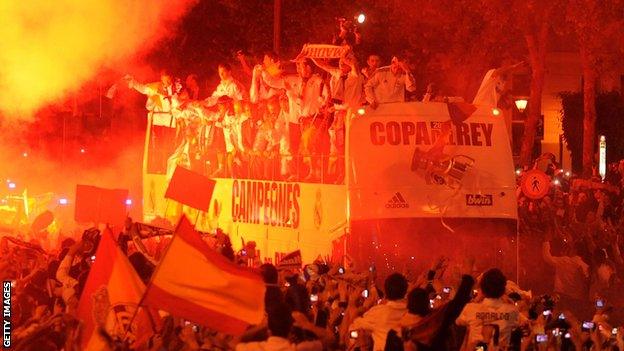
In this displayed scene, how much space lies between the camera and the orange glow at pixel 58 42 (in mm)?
20359

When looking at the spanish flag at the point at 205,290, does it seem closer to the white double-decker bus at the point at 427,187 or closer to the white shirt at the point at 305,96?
the white double-decker bus at the point at 427,187

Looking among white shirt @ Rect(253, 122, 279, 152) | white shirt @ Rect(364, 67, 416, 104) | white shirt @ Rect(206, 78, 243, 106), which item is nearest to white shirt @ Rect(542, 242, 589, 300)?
white shirt @ Rect(364, 67, 416, 104)

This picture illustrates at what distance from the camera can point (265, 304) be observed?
8656 millimetres

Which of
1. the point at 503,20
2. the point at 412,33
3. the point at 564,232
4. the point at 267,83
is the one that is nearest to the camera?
the point at 564,232

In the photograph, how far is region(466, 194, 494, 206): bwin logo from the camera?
16625 mm

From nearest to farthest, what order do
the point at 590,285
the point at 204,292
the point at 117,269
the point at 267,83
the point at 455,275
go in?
the point at 204,292, the point at 117,269, the point at 455,275, the point at 590,285, the point at 267,83

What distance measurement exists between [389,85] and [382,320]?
385 inches

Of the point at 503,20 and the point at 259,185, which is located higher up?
the point at 503,20

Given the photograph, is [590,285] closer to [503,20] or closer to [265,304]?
[265,304]

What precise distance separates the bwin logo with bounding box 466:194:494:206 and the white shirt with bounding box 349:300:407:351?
26.0 feet

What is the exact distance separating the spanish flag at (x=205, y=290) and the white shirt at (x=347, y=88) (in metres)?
9.91

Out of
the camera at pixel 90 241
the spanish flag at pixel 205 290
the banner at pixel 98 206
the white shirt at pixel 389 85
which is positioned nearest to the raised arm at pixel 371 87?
the white shirt at pixel 389 85

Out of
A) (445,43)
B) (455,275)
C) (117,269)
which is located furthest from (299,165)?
(445,43)

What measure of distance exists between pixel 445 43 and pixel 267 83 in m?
12.3
